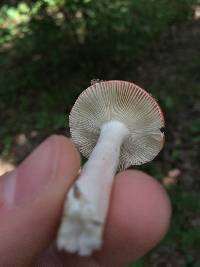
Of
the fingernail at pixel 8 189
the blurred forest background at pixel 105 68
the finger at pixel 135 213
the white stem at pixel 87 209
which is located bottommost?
the blurred forest background at pixel 105 68

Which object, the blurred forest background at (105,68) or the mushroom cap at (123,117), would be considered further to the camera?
the blurred forest background at (105,68)

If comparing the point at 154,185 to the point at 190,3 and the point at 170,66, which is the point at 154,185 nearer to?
the point at 170,66

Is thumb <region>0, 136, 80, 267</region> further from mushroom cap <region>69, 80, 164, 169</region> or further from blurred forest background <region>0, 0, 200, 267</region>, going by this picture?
blurred forest background <region>0, 0, 200, 267</region>

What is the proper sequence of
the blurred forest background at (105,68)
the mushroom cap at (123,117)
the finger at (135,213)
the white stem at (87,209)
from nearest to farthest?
the white stem at (87,209), the finger at (135,213), the mushroom cap at (123,117), the blurred forest background at (105,68)

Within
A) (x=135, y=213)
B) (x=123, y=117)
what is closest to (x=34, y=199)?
(x=135, y=213)

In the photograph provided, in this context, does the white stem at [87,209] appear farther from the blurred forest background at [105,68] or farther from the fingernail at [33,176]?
the blurred forest background at [105,68]

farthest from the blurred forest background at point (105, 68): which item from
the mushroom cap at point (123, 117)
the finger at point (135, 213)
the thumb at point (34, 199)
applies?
the thumb at point (34, 199)

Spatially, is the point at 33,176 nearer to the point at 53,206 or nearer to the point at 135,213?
the point at 53,206

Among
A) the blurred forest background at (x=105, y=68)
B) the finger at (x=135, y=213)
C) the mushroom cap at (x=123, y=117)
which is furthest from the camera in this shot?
the blurred forest background at (x=105, y=68)
